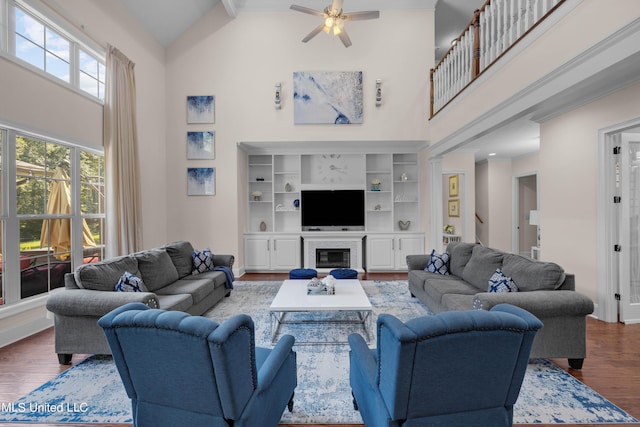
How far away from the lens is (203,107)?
6059mm

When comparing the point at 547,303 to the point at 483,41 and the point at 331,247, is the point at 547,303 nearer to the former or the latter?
the point at 483,41

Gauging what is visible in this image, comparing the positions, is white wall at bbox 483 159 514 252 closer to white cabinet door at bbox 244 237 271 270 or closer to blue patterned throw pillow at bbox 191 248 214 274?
white cabinet door at bbox 244 237 271 270

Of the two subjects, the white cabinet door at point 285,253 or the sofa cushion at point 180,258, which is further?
the white cabinet door at point 285,253

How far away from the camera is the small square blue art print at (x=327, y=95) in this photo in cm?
600

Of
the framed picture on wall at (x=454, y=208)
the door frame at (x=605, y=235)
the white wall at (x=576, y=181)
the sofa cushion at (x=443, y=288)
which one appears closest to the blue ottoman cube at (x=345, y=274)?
the sofa cushion at (x=443, y=288)

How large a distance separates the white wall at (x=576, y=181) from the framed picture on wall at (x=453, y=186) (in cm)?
284

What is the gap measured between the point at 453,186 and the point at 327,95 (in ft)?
12.4

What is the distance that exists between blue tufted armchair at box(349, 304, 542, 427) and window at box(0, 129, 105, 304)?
13.1 ft

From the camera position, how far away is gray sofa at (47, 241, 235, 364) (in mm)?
2545

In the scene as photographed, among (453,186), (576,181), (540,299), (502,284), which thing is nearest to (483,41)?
(576,181)

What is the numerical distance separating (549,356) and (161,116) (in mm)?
6756

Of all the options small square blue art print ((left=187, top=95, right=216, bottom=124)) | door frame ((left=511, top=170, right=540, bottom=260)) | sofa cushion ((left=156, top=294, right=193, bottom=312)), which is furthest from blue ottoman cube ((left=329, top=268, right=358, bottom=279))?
door frame ((left=511, top=170, right=540, bottom=260))

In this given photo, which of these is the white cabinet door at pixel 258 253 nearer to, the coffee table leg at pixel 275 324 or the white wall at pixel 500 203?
the coffee table leg at pixel 275 324

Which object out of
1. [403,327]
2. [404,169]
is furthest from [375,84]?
[403,327]
